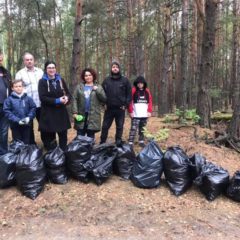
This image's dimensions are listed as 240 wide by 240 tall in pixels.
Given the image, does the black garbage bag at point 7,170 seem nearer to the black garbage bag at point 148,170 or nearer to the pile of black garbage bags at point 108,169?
the pile of black garbage bags at point 108,169

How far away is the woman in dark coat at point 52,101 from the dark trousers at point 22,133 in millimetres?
287

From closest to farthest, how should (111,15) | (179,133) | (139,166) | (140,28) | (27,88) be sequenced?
(139,166), (27,88), (179,133), (140,28), (111,15)

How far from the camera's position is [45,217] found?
189 inches

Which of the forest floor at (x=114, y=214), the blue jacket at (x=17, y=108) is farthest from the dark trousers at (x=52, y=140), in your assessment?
the forest floor at (x=114, y=214)

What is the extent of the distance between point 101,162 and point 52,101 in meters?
1.42

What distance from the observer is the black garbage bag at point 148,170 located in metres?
5.54

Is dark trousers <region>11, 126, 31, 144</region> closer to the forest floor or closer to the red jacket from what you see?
the forest floor

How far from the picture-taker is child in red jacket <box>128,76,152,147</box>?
721cm

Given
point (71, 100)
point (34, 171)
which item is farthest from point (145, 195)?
point (71, 100)

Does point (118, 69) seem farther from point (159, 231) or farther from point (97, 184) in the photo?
point (159, 231)

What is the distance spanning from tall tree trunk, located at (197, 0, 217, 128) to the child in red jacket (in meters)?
2.77

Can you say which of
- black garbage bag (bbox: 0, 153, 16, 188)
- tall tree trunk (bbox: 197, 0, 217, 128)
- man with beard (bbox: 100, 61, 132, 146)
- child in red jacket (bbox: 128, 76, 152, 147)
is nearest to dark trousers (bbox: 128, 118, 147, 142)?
child in red jacket (bbox: 128, 76, 152, 147)

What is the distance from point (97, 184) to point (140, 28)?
39.2 ft

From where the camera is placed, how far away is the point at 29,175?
5.27m
